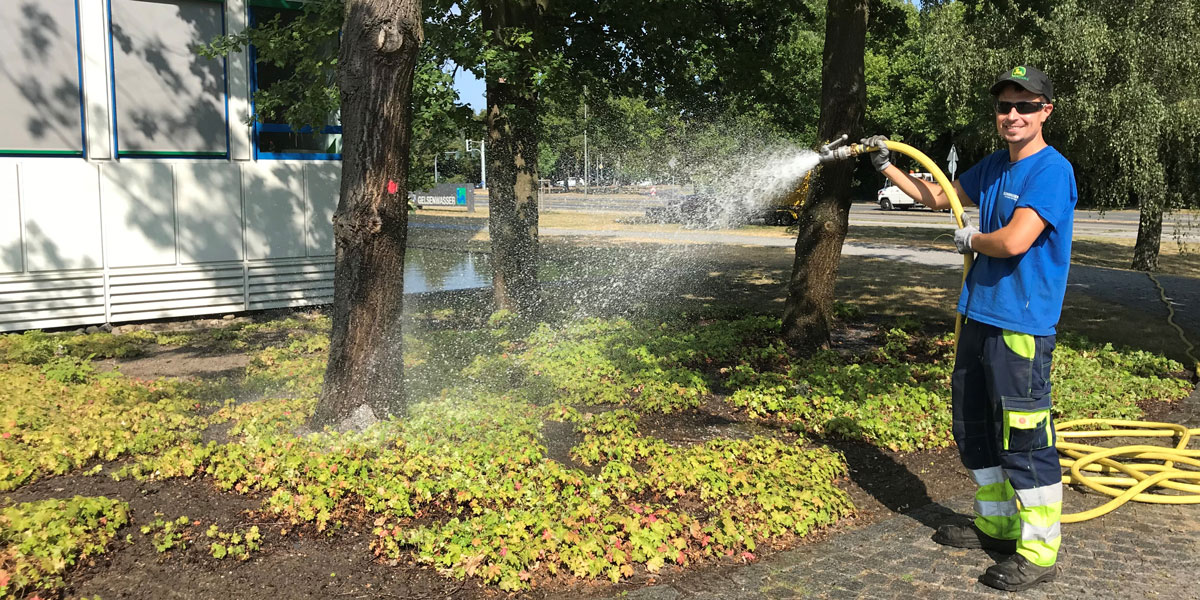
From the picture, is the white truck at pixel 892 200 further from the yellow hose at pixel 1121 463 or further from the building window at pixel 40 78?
the building window at pixel 40 78

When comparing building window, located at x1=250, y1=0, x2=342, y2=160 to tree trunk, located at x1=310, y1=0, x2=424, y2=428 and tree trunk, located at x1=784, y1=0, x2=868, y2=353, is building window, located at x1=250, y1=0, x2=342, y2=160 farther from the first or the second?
tree trunk, located at x1=784, y1=0, x2=868, y2=353

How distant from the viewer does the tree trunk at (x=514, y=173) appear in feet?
30.5

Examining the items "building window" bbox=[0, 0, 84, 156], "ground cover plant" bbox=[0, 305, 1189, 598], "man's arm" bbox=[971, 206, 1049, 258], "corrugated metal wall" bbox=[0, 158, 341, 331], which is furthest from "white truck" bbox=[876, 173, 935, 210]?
"man's arm" bbox=[971, 206, 1049, 258]

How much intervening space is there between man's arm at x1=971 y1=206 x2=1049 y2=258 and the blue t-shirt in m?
0.03

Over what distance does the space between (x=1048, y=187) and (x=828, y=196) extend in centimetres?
490

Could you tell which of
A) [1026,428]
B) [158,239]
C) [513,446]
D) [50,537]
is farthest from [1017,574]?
[158,239]

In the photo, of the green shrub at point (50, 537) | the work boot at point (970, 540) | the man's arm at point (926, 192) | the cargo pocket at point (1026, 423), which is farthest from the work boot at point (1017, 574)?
the green shrub at point (50, 537)

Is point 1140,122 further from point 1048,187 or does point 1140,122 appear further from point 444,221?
point 444,221

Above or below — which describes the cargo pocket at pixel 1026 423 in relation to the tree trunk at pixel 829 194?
below

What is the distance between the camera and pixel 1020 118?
4.10 m

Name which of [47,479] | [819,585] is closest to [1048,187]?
[819,585]

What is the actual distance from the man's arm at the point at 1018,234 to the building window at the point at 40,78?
29.6ft

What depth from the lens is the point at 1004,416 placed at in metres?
4.09

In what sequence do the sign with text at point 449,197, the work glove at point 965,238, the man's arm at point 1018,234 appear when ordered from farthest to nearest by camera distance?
1. the sign with text at point 449,197
2. the work glove at point 965,238
3. the man's arm at point 1018,234
